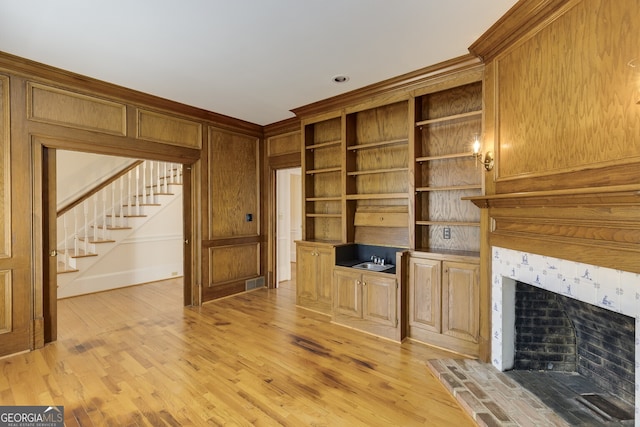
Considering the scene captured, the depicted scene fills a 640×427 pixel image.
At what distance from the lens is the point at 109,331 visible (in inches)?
136

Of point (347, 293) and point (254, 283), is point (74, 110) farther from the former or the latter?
point (347, 293)

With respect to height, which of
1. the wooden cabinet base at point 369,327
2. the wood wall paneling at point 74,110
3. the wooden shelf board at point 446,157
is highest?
the wood wall paneling at point 74,110

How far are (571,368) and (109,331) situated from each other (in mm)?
4498

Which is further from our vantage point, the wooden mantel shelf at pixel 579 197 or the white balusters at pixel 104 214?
the white balusters at pixel 104 214

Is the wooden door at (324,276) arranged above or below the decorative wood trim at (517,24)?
below

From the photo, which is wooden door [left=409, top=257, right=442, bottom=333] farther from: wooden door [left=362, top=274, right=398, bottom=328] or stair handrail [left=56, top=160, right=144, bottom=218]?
stair handrail [left=56, top=160, right=144, bottom=218]

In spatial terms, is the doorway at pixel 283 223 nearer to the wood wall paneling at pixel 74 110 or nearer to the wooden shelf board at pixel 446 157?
the wooden shelf board at pixel 446 157

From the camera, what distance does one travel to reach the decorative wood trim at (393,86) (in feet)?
9.67

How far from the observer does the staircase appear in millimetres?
4879

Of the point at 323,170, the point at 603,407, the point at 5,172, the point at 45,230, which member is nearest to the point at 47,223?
the point at 45,230

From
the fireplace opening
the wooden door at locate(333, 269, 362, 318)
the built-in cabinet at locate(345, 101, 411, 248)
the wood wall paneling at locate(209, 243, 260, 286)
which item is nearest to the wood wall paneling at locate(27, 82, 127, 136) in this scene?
the wood wall paneling at locate(209, 243, 260, 286)

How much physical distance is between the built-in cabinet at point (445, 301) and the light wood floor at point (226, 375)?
190 millimetres

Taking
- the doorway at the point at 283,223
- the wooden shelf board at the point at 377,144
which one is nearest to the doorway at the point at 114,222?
the doorway at the point at 283,223

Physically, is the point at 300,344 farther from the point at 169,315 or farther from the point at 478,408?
the point at 169,315
